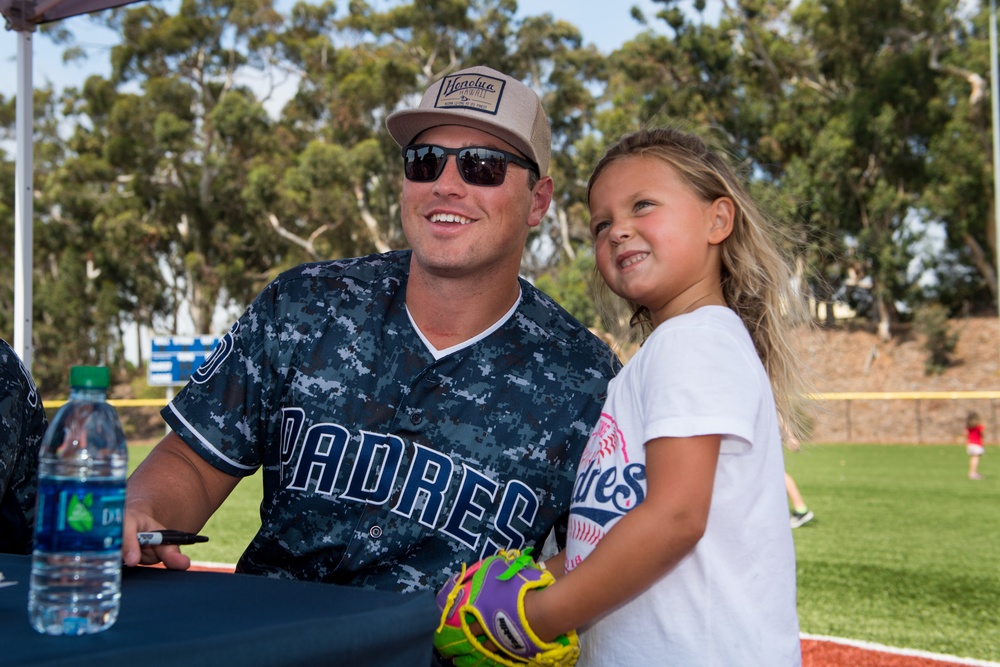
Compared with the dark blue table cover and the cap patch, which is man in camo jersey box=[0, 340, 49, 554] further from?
A: the cap patch

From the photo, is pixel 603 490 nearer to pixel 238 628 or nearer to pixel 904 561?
pixel 238 628

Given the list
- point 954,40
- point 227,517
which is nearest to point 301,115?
point 954,40

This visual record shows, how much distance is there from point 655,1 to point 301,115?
1383 centimetres

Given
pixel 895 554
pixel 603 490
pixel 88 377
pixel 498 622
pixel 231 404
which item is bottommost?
pixel 895 554

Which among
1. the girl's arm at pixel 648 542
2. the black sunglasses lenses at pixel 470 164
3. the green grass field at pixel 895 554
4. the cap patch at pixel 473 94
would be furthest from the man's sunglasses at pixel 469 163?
the green grass field at pixel 895 554

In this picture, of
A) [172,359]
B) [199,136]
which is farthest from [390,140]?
[172,359]

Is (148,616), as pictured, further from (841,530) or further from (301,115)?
(301,115)

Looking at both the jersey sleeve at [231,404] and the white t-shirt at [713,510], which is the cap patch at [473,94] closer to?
the jersey sleeve at [231,404]

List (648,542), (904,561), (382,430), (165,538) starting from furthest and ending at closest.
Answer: (904,561) → (382,430) → (165,538) → (648,542)

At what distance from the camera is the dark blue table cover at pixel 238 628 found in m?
1.17

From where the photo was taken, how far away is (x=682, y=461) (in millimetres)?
1808

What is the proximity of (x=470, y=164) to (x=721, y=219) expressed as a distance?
2.53 feet

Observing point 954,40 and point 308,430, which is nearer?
point 308,430

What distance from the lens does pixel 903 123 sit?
3278 cm
